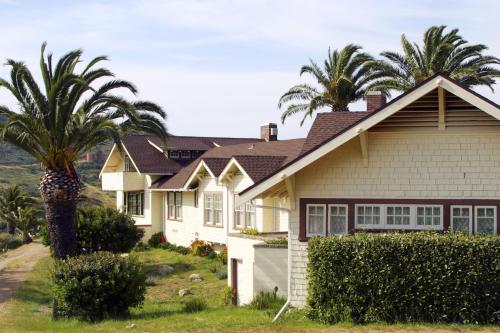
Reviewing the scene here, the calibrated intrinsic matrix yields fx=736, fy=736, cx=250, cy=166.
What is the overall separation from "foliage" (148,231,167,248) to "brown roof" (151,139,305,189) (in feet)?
9.03

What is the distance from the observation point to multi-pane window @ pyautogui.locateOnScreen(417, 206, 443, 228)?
1745cm

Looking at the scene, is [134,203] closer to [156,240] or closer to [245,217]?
[156,240]

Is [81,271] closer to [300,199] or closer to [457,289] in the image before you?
[300,199]

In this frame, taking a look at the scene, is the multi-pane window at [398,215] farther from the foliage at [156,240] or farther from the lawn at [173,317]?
the foliage at [156,240]

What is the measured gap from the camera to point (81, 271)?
762 inches

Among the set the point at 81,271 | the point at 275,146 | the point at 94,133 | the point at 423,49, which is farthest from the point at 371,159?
the point at 275,146

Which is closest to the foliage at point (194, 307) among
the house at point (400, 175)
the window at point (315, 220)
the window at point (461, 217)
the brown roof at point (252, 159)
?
the house at point (400, 175)

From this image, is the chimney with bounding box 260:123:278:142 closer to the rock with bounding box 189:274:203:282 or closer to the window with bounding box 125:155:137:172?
the window with bounding box 125:155:137:172

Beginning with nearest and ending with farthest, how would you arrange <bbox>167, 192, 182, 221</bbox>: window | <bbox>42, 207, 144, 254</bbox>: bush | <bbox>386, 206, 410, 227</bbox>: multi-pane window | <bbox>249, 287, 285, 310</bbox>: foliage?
<bbox>386, 206, 410, 227</bbox>: multi-pane window → <bbox>249, 287, 285, 310</bbox>: foliage → <bbox>42, 207, 144, 254</bbox>: bush → <bbox>167, 192, 182, 221</bbox>: window

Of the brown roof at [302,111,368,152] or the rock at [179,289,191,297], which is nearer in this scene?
the brown roof at [302,111,368,152]

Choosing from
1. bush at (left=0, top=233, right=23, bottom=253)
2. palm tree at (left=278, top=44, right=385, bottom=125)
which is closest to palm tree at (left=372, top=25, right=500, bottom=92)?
palm tree at (left=278, top=44, right=385, bottom=125)

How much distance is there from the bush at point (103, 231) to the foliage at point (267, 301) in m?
13.3

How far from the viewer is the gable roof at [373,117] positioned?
631 inches

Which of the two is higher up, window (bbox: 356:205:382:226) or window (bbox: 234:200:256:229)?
window (bbox: 356:205:382:226)
